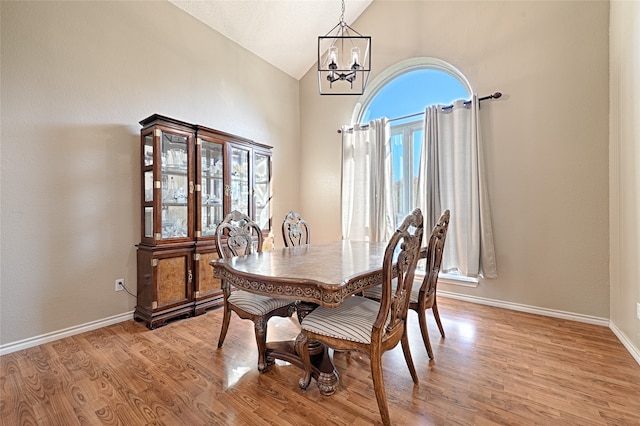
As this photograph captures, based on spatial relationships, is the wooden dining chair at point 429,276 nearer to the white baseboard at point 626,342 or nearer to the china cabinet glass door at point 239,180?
the white baseboard at point 626,342

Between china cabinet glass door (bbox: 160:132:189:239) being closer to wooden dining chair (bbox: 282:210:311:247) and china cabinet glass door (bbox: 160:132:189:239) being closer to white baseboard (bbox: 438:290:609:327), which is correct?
wooden dining chair (bbox: 282:210:311:247)

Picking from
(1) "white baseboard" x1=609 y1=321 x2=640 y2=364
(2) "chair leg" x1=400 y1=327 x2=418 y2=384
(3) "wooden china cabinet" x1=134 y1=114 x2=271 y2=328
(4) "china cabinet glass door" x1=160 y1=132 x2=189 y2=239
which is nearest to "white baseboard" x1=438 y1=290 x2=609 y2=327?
(1) "white baseboard" x1=609 y1=321 x2=640 y2=364

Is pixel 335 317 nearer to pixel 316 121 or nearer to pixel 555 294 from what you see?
pixel 555 294

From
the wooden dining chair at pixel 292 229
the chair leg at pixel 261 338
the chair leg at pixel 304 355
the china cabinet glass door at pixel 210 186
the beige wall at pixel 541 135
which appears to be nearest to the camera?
the chair leg at pixel 304 355

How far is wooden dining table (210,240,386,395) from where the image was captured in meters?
1.32

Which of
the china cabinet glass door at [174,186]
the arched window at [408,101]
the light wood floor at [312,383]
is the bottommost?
the light wood floor at [312,383]

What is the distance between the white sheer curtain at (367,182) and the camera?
12.0 ft

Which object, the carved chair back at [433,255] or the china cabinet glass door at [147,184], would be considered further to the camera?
the china cabinet glass door at [147,184]

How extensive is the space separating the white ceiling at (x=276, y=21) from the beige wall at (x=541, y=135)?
1.28 meters

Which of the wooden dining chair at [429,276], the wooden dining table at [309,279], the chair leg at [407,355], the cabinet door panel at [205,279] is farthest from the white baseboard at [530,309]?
the cabinet door panel at [205,279]

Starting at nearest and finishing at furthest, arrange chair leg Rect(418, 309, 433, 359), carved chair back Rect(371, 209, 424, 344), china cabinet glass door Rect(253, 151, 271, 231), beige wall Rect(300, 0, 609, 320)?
carved chair back Rect(371, 209, 424, 344) < chair leg Rect(418, 309, 433, 359) < beige wall Rect(300, 0, 609, 320) < china cabinet glass door Rect(253, 151, 271, 231)

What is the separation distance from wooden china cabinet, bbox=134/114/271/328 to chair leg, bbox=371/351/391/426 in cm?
207

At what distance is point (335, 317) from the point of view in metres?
1.52

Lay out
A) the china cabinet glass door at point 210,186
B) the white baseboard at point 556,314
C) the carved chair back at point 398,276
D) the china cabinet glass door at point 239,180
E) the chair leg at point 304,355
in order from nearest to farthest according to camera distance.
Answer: the carved chair back at point 398,276
the chair leg at point 304,355
the white baseboard at point 556,314
the china cabinet glass door at point 210,186
the china cabinet glass door at point 239,180
